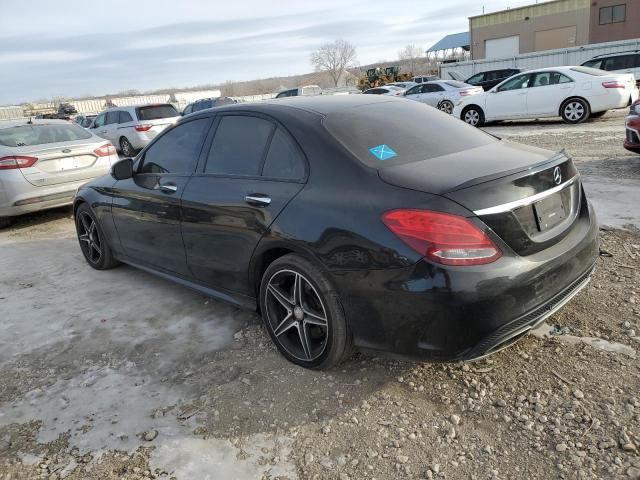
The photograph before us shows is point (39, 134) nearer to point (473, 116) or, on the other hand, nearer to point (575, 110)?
point (473, 116)

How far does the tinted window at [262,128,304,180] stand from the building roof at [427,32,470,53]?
70.5 metres

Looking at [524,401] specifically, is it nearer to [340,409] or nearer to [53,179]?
[340,409]

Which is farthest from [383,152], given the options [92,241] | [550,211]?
[92,241]

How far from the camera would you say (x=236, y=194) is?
10.7 feet

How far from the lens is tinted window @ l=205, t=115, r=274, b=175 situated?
3285mm

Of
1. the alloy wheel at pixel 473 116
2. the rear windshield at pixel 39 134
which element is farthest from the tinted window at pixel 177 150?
the alloy wheel at pixel 473 116

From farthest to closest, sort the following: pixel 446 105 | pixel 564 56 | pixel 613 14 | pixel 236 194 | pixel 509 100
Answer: pixel 613 14 → pixel 564 56 → pixel 446 105 → pixel 509 100 → pixel 236 194

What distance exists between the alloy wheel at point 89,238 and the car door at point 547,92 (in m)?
12.1

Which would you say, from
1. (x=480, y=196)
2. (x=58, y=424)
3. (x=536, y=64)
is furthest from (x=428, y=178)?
(x=536, y=64)

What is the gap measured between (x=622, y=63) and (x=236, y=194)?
17.7 meters

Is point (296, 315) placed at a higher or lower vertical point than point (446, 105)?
higher

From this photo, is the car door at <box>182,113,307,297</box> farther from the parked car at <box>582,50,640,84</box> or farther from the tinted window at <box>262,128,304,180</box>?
the parked car at <box>582,50,640,84</box>

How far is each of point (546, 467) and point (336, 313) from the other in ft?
3.92

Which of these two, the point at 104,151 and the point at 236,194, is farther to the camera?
the point at 104,151
